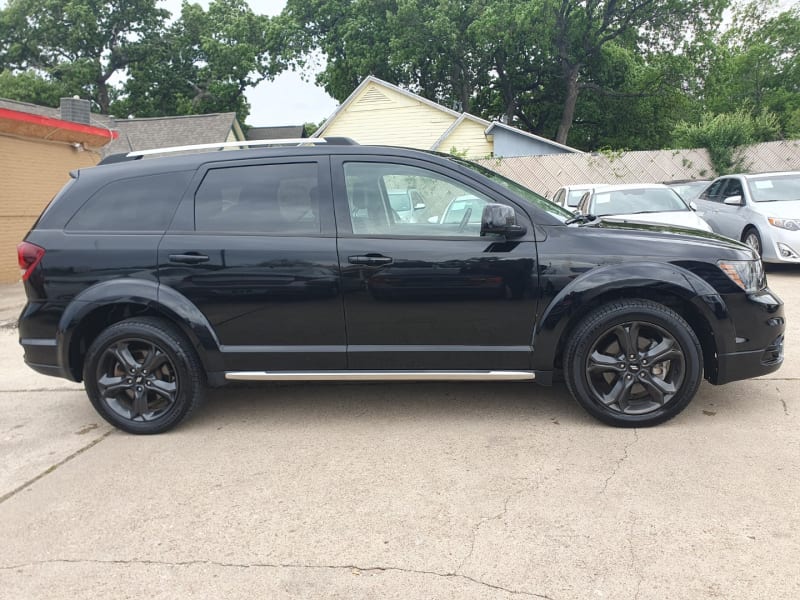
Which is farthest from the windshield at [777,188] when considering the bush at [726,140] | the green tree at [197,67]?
the green tree at [197,67]

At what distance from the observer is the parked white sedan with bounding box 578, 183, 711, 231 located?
9.30 m

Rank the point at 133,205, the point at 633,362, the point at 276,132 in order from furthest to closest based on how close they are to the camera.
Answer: the point at 276,132
the point at 133,205
the point at 633,362

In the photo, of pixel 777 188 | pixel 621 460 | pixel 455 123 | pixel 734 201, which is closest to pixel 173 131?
pixel 455 123

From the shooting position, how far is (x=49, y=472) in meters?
3.74

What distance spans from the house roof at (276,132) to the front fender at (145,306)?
46388 millimetres

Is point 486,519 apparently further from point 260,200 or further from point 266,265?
point 260,200

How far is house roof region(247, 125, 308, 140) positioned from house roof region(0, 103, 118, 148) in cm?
3602

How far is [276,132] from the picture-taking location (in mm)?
50406

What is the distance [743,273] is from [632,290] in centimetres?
69

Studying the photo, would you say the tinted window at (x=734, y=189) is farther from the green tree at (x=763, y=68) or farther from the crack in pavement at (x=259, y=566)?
the green tree at (x=763, y=68)

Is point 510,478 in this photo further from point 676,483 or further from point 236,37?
point 236,37

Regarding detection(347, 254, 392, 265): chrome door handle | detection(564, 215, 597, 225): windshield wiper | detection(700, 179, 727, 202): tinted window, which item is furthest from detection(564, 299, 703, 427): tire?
detection(700, 179, 727, 202): tinted window

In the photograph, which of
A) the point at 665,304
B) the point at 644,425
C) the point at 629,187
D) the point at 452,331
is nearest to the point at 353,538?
the point at 452,331

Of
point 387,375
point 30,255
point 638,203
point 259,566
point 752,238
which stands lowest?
point 259,566
